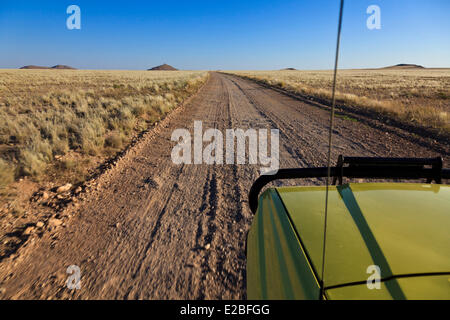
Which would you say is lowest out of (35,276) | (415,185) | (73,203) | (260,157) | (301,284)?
(35,276)

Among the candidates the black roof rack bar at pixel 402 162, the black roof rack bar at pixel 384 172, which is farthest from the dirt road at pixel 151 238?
the black roof rack bar at pixel 402 162

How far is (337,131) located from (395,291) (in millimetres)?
7291

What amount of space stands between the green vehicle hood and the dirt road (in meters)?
1.17

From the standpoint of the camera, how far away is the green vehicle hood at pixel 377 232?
0.85 m

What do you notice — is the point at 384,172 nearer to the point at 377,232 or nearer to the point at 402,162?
the point at 402,162

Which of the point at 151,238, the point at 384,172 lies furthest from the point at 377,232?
the point at 151,238

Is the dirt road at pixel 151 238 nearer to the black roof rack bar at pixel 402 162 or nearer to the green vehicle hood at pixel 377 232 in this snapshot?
the green vehicle hood at pixel 377 232

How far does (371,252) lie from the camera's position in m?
0.96

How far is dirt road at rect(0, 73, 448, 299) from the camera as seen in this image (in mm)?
2045

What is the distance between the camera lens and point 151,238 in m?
2.65

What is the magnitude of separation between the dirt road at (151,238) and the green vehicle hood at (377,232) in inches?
46.2

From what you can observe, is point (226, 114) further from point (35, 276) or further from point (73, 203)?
point (35, 276)

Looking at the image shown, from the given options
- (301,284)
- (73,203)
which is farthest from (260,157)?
(301,284)

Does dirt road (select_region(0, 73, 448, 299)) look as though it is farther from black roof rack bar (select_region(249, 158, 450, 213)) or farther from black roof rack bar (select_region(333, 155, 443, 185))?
black roof rack bar (select_region(333, 155, 443, 185))
